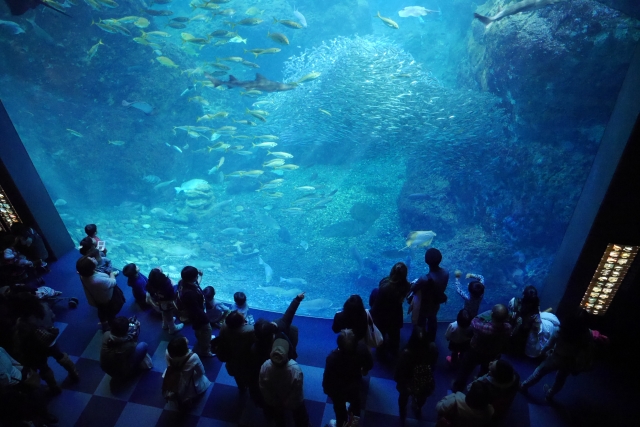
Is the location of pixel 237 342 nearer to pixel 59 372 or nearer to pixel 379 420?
pixel 379 420

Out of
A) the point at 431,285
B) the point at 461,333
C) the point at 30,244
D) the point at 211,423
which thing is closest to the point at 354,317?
the point at 431,285

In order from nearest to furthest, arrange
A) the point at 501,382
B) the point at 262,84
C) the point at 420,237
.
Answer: the point at 501,382, the point at 420,237, the point at 262,84

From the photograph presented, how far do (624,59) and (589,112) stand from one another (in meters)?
1.39

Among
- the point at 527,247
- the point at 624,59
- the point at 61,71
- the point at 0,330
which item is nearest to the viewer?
the point at 0,330

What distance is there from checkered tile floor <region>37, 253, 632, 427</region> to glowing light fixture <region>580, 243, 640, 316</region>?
917mm

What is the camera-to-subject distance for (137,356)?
417cm

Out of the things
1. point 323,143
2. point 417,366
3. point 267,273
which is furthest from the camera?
point 323,143

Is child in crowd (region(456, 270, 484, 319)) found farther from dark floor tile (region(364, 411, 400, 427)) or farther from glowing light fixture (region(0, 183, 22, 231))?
glowing light fixture (region(0, 183, 22, 231))

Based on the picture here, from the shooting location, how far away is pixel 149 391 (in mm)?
4172

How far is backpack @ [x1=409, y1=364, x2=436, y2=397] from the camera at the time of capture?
3141mm

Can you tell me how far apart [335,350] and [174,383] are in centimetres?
190

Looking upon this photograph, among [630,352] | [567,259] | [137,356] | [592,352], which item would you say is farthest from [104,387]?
[630,352]

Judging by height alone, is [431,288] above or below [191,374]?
above

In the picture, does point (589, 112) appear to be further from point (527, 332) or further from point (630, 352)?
point (527, 332)
